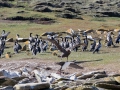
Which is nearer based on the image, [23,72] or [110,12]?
[23,72]

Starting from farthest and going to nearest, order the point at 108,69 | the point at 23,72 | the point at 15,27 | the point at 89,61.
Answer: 1. the point at 15,27
2. the point at 89,61
3. the point at 108,69
4. the point at 23,72

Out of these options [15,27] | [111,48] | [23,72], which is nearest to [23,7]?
[15,27]

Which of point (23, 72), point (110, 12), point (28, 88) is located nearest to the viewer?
point (28, 88)

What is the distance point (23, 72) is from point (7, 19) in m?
40.7

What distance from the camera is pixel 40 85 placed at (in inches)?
437

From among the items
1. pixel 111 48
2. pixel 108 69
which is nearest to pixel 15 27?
pixel 111 48

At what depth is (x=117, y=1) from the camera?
8556 centimetres

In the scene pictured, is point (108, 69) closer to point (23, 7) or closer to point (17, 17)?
point (17, 17)

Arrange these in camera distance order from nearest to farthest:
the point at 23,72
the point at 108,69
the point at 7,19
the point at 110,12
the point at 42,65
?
the point at 23,72, the point at 108,69, the point at 42,65, the point at 7,19, the point at 110,12

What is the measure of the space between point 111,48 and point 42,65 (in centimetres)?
1381

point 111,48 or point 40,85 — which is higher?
point 40,85

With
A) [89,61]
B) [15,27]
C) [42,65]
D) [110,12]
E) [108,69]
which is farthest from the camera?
[110,12]

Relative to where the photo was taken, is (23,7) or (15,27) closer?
(15,27)

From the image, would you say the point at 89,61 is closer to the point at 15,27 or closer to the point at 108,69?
the point at 108,69
